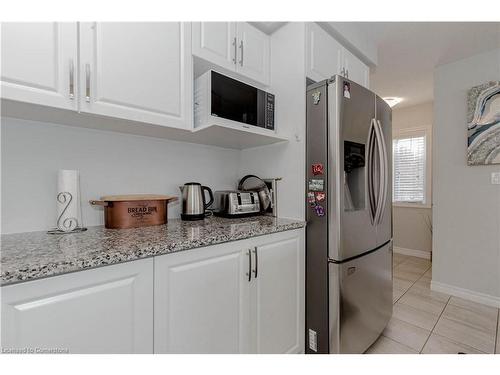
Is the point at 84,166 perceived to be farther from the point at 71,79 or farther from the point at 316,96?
the point at 316,96

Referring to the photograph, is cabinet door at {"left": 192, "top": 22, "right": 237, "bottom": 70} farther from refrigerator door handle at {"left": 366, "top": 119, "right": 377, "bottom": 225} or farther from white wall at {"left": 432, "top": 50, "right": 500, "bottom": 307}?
white wall at {"left": 432, "top": 50, "right": 500, "bottom": 307}

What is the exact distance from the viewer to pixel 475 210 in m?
2.29

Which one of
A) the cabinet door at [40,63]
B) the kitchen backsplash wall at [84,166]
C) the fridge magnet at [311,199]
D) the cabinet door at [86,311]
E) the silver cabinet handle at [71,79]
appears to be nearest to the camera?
the cabinet door at [86,311]

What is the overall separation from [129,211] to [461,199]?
3.02 metres

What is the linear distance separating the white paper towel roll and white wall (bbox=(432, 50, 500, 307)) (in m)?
3.23

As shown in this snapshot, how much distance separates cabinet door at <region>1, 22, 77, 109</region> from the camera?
2.79 feet

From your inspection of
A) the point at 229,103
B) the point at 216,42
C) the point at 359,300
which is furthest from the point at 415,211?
the point at 216,42

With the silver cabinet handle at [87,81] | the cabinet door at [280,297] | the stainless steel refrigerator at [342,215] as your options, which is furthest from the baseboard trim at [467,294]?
the silver cabinet handle at [87,81]

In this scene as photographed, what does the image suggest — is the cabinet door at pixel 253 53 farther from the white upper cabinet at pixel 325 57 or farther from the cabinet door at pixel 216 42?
the white upper cabinet at pixel 325 57

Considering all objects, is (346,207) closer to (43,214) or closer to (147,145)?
(147,145)

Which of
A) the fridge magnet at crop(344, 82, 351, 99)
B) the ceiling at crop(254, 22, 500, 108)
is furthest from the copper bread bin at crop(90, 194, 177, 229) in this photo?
the ceiling at crop(254, 22, 500, 108)

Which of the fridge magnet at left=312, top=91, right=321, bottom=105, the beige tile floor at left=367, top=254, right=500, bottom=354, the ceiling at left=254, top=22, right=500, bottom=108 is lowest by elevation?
the beige tile floor at left=367, top=254, right=500, bottom=354

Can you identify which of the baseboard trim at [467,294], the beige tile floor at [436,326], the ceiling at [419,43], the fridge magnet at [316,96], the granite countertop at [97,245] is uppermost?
the ceiling at [419,43]

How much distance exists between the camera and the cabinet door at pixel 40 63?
85 cm
